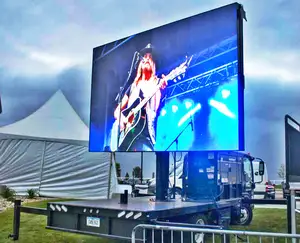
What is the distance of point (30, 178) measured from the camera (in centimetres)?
1772

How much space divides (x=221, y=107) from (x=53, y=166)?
12.6 metres

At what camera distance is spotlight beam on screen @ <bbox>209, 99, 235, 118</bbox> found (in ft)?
22.8

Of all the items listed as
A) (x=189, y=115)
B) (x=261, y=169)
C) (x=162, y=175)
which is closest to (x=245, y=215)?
(x=261, y=169)

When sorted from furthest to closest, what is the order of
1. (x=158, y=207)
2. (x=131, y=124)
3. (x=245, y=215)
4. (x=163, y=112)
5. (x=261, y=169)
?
(x=261, y=169) < (x=245, y=215) < (x=131, y=124) < (x=163, y=112) < (x=158, y=207)

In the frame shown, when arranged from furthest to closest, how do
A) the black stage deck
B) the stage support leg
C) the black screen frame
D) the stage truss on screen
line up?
the stage support leg < the stage truss on screen < the black stage deck < the black screen frame

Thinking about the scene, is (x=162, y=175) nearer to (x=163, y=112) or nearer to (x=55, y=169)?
(x=163, y=112)

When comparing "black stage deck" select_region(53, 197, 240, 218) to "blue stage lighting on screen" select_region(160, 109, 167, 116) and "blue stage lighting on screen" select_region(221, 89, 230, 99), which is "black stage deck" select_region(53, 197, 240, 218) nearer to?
"blue stage lighting on screen" select_region(160, 109, 167, 116)

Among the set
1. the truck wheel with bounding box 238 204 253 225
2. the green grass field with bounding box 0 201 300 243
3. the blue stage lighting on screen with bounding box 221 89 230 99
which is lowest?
the green grass field with bounding box 0 201 300 243

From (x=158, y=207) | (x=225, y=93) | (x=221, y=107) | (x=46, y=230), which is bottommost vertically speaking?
(x=46, y=230)

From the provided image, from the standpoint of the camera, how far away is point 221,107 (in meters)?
7.09

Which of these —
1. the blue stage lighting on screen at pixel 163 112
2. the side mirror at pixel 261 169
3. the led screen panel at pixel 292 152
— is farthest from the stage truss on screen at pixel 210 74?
the side mirror at pixel 261 169

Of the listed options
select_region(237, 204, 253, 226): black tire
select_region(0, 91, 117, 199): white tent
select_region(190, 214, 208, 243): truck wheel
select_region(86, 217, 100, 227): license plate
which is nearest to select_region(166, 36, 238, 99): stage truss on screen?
select_region(190, 214, 208, 243): truck wheel

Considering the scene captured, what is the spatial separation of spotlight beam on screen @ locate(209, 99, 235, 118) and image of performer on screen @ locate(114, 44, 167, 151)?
128cm

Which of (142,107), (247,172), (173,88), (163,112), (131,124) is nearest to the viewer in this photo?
A: (173,88)
